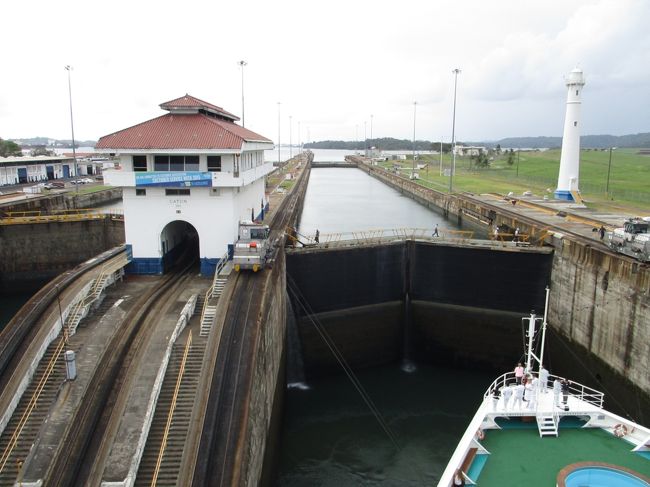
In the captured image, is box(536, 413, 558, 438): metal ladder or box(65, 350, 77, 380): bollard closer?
box(536, 413, 558, 438): metal ladder

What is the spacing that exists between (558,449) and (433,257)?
18.4 metres

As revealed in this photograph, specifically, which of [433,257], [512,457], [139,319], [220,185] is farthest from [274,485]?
[433,257]

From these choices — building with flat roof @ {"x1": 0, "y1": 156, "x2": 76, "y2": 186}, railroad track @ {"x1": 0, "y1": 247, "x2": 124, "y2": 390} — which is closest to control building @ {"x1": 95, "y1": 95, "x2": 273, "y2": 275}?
railroad track @ {"x1": 0, "y1": 247, "x2": 124, "y2": 390}

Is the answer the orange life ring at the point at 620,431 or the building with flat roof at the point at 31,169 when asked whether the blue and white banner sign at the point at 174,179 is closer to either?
the orange life ring at the point at 620,431

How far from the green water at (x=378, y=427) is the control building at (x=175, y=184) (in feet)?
31.1

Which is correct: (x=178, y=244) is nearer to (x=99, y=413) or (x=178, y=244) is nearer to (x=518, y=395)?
(x=99, y=413)

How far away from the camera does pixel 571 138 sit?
4875cm

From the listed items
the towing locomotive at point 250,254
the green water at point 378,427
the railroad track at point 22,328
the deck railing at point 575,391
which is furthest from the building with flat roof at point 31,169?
the deck railing at point 575,391

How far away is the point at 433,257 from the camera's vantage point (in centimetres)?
3148

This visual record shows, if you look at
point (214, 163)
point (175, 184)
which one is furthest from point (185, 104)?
point (175, 184)

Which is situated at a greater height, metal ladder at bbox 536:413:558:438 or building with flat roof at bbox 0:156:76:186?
building with flat roof at bbox 0:156:76:186

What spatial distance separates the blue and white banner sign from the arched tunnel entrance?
9.52ft

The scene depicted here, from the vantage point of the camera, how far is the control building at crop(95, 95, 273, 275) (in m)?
25.8

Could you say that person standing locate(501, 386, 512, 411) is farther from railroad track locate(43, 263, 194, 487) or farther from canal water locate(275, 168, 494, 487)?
railroad track locate(43, 263, 194, 487)
